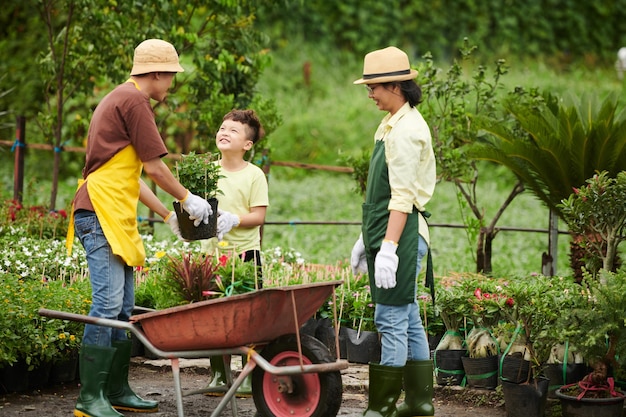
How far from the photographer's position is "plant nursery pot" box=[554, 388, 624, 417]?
4289 mm

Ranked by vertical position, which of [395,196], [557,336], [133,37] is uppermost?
[133,37]

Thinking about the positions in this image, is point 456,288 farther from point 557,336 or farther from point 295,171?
point 295,171

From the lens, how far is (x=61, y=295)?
17.1 feet

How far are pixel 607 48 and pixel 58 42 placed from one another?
499 inches

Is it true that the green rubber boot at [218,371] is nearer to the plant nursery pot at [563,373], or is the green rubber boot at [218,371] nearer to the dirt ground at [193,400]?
the dirt ground at [193,400]

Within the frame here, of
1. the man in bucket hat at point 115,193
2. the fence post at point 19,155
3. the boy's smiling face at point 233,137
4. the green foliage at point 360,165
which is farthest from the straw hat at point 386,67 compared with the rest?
the fence post at point 19,155

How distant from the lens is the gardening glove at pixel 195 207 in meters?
4.34

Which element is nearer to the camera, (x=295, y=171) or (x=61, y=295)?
(x=61, y=295)

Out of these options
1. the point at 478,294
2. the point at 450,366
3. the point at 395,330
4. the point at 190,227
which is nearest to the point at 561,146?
the point at 478,294

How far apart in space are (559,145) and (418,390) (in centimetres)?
268

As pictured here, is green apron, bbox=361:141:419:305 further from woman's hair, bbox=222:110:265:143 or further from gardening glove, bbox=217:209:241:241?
woman's hair, bbox=222:110:265:143

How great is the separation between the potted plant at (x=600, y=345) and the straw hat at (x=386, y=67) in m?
1.32

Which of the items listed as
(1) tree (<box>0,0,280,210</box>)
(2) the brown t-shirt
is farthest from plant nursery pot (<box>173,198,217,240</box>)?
(1) tree (<box>0,0,280,210</box>)

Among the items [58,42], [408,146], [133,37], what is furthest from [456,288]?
[58,42]
